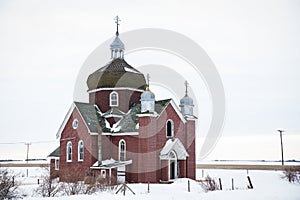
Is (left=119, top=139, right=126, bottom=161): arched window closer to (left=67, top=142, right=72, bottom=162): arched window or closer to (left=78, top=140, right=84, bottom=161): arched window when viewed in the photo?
(left=78, top=140, right=84, bottom=161): arched window

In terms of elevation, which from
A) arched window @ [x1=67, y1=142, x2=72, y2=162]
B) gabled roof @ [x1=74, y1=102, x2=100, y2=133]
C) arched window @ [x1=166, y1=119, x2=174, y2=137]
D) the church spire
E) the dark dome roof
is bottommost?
arched window @ [x1=67, y1=142, x2=72, y2=162]

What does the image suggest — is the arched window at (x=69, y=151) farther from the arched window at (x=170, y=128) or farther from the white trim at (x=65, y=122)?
the arched window at (x=170, y=128)

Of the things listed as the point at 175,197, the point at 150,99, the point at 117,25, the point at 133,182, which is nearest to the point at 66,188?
the point at 175,197

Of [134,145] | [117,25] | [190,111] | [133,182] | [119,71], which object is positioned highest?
[117,25]

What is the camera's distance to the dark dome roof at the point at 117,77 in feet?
121

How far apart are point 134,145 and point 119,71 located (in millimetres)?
7585

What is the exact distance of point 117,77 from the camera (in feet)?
121

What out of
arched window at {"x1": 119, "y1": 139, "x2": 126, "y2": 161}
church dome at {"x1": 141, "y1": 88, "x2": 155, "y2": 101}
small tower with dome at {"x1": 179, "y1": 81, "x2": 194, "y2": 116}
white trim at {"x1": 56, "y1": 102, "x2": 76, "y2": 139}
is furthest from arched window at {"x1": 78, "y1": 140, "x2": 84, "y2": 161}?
small tower with dome at {"x1": 179, "y1": 81, "x2": 194, "y2": 116}

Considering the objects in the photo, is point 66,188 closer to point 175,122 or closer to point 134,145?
point 134,145

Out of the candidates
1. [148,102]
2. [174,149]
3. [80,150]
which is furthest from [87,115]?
[174,149]

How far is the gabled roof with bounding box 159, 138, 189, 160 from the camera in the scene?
32750 millimetres

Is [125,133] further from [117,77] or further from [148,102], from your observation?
[117,77]

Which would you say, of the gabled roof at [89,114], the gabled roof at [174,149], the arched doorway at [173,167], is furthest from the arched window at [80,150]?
the arched doorway at [173,167]

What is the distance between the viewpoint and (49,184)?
22453 millimetres
